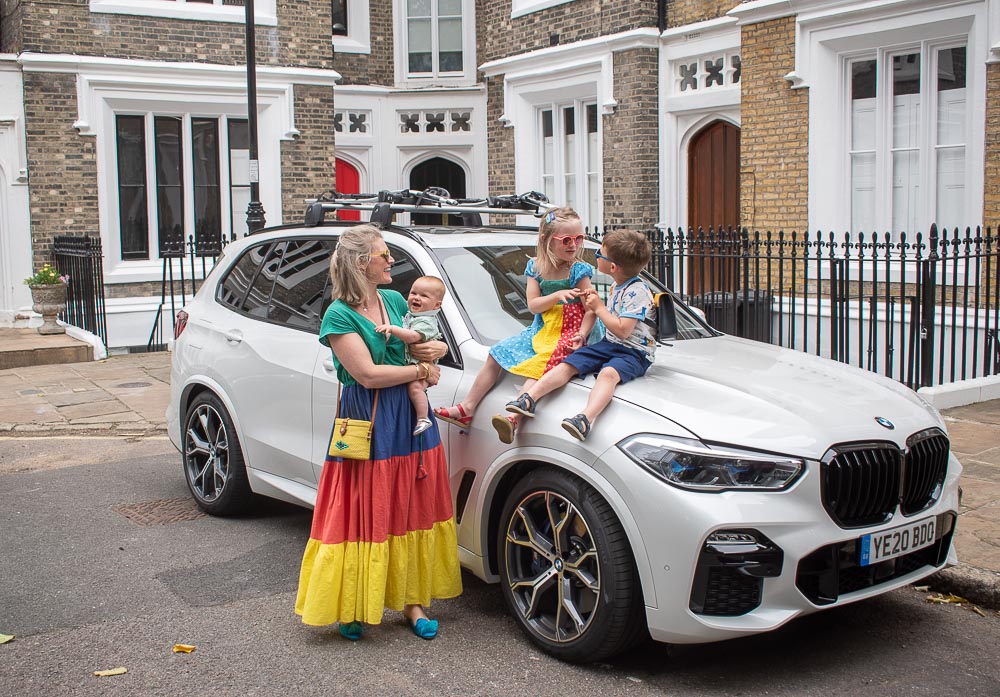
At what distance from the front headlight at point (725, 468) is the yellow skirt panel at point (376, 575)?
113 cm

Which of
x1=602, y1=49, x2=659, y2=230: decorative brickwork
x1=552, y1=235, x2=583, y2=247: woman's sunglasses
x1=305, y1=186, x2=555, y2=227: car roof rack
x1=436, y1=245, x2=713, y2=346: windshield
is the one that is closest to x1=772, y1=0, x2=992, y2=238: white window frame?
x1=602, y1=49, x2=659, y2=230: decorative brickwork

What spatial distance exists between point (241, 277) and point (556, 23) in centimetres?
1111

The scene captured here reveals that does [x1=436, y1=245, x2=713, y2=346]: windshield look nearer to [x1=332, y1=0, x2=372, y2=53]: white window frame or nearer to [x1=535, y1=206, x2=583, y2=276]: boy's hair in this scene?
[x1=535, y1=206, x2=583, y2=276]: boy's hair

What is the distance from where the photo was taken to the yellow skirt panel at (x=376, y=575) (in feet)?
14.5

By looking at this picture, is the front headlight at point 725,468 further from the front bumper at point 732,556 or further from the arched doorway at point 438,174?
the arched doorway at point 438,174

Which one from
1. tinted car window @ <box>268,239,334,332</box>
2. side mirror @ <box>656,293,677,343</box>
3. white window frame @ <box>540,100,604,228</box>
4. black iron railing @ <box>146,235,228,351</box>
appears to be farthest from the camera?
white window frame @ <box>540,100,604,228</box>

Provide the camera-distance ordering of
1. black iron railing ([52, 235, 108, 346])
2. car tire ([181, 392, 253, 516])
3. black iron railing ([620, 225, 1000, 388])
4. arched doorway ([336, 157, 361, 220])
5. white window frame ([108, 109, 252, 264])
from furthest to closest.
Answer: arched doorway ([336, 157, 361, 220])
white window frame ([108, 109, 252, 264])
black iron railing ([52, 235, 108, 346])
black iron railing ([620, 225, 1000, 388])
car tire ([181, 392, 253, 516])

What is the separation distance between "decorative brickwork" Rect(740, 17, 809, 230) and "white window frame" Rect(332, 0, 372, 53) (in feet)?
26.9

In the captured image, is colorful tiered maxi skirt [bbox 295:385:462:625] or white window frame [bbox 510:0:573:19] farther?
white window frame [bbox 510:0:573:19]

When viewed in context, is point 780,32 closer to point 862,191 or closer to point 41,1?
point 862,191

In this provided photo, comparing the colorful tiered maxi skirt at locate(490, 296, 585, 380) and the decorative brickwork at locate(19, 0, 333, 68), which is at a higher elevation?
the decorative brickwork at locate(19, 0, 333, 68)

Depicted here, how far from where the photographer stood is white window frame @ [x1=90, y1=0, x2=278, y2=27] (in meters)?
15.4

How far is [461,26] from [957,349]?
11.5 m

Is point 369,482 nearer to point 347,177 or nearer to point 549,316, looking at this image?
point 549,316
